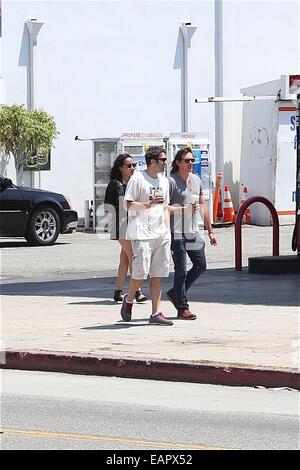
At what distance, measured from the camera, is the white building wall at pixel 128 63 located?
1155 inches

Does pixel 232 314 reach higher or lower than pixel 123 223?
lower

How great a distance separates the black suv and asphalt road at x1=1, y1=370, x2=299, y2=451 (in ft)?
43.1

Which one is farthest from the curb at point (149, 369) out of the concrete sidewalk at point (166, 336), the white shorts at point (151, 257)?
the white shorts at point (151, 257)

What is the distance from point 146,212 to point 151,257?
48 centimetres

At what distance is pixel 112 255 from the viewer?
2198cm

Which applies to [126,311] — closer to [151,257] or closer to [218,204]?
[151,257]

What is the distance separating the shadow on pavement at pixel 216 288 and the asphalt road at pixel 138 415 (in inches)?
178

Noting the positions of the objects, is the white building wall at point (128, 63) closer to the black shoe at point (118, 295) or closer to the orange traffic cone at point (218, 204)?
the orange traffic cone at point (218, 204)

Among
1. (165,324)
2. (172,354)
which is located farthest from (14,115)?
(172,354)

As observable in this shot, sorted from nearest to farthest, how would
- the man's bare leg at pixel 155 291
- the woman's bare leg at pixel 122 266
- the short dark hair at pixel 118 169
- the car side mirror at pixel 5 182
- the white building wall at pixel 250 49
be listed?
1. the man's bare leg at pixel 155 291
2. the woman's bare leg at pixel 122 266
3. the short dark hair at pixel 118 169
4. the car side mirror at pixel 5 182
5. the white building wall at pixel 250 49

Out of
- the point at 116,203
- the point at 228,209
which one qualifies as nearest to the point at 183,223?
the point at 116,203

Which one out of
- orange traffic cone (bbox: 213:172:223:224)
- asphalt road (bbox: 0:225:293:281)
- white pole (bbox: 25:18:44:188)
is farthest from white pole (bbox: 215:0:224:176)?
white pole (bbox: 25:18:44:188)
